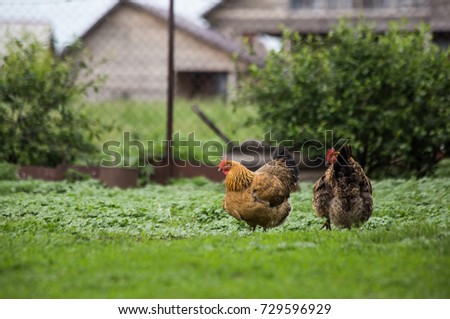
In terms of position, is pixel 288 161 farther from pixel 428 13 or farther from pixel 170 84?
pixel 428 13

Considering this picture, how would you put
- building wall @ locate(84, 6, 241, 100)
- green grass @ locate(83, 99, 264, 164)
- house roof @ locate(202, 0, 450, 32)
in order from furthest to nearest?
building wall @ locate(84, 6, 241, 100) → green grass @ locate(83, 99, 264, 164) → house roof @ locate(202, 0, 450, 32)

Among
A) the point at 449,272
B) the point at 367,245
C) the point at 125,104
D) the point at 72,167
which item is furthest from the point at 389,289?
the point at 125,104

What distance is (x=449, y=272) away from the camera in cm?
455

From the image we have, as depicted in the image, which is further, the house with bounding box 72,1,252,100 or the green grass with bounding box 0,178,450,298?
the house with bounding box 72,1,252,100

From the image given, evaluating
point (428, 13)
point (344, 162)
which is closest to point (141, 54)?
point (428, 13)

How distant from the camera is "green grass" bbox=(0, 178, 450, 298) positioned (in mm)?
4312

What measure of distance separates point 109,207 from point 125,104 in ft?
24.7

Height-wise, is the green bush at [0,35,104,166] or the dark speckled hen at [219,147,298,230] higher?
the green bush at [0,35,104,166]

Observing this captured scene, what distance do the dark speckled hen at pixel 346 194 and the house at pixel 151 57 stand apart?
8.92 m

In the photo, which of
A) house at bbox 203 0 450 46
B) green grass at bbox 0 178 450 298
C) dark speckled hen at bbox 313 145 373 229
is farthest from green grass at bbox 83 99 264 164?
house at bbox 203 0 450 46

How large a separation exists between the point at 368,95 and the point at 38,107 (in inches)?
212

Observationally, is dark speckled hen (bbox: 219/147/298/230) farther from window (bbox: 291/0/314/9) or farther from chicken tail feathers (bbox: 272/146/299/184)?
window (bbox: 291/0/314/9)

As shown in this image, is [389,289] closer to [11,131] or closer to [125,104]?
[11,131]

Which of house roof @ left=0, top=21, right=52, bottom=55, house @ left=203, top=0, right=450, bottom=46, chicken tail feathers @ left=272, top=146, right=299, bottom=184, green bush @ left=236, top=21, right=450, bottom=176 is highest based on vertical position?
house @ left=203, top=0, right=450, bottom=46
